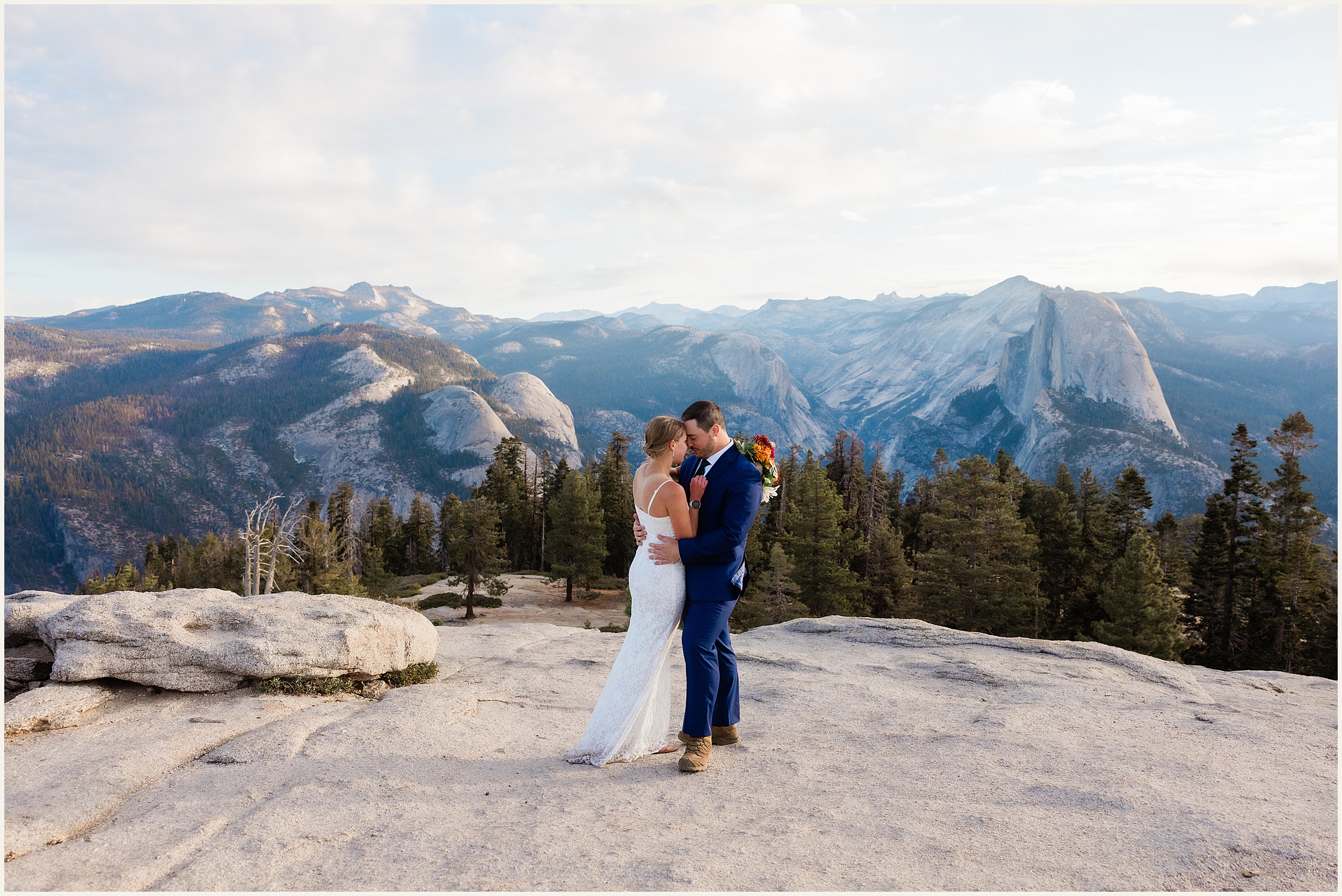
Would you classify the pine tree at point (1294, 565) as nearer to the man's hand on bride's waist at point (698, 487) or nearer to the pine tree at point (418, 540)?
the man's hand on bride's waist at point (698, 487)

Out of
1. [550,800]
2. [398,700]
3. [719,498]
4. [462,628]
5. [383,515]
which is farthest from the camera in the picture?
[383,515]

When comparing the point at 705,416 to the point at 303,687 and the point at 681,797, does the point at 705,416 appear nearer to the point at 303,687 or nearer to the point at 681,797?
the point at 681,797

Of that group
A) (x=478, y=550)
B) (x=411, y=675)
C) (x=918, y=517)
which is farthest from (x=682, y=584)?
(x=918, y=517)

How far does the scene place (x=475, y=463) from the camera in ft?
628

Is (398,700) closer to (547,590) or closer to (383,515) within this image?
(547,590)

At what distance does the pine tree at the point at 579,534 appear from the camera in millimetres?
45156

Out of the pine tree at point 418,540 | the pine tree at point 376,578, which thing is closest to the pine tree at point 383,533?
the pine tree at point 418,540

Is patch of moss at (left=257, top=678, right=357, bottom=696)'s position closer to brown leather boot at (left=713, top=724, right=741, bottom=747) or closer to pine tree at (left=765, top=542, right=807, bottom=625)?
brown leather boot at (left=713, top=724, right=741, bottom=747)

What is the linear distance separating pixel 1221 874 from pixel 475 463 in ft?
635

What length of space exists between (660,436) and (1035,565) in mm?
34001

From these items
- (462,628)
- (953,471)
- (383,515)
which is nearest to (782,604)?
(953,471)

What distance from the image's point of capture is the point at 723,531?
24.9 ft

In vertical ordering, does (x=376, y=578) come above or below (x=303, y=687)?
below

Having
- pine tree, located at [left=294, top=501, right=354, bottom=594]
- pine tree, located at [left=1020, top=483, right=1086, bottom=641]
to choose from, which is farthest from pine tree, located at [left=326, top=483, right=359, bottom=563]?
pine tree, located at [left=1020, top=483, right=1086, bottom=641]
